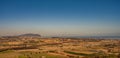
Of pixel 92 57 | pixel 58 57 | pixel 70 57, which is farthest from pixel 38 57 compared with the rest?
pixel 92 57

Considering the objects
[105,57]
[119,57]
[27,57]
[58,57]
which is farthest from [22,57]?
[119,57]

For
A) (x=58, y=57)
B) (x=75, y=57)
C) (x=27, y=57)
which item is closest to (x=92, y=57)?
(x=75, y=57)

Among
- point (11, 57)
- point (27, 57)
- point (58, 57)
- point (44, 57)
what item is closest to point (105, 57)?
point (58, 57)

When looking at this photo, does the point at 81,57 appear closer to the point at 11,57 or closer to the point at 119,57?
the point at 119,57

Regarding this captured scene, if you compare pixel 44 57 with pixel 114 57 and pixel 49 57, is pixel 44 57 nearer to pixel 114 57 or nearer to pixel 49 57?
pixel 49 57

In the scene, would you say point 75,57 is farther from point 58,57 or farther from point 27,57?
point 27,57

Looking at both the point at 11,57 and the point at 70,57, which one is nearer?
the point at 11,57
